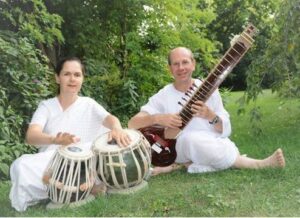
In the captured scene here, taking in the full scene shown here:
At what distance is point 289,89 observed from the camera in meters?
5.71

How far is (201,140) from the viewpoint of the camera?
376 centimetres

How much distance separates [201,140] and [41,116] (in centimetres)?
122

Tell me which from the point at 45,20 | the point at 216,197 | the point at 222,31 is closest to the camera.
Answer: the point at 216,197

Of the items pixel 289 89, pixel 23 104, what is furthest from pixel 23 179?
pixel 289 89

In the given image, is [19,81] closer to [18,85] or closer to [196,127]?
[18,85]

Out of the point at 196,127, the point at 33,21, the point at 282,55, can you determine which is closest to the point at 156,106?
the point at 196,127

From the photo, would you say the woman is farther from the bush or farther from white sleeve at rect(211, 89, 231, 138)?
the bush

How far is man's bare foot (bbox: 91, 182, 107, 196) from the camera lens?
335 cm

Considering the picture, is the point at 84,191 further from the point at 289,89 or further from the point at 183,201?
the point at 289,89

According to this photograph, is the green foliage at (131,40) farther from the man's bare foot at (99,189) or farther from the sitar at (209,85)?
the man's bare foot at (99,189)

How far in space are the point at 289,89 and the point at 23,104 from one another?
9.87 feet

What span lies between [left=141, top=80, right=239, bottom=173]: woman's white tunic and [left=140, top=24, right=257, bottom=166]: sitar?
4.6 inches

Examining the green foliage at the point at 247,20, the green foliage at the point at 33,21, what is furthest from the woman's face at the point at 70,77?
the green foliage at the point at 33,21

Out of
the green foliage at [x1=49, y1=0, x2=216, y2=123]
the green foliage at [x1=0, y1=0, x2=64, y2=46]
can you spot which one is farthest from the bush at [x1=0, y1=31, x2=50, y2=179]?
the green foliage at [x1=49, y1=0, x2=216, y2=123]
